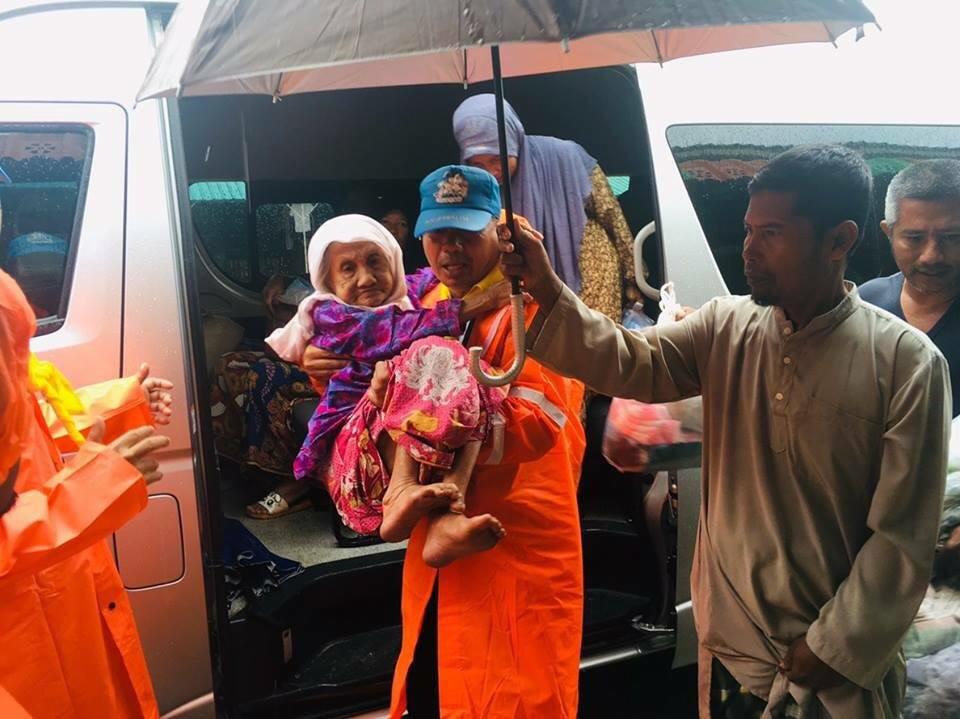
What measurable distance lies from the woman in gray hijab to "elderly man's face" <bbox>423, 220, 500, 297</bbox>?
892 millimetres

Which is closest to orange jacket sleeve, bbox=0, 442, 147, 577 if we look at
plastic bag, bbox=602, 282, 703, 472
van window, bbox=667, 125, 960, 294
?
plastic bag, bbox=602, 282, 703, 472

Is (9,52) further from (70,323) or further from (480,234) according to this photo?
(480,234)

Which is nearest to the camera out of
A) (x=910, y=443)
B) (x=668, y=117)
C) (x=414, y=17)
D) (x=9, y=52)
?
(x=414, y=17)

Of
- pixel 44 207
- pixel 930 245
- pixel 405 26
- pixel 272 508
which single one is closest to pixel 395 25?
pixel 405 26

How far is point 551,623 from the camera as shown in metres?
1.84

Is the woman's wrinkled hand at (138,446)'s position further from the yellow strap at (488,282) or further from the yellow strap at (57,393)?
the yellow strap at (488,282)

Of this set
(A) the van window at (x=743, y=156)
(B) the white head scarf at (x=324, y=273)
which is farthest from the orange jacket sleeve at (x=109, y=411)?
(A) the van window at (x=743, y=156)

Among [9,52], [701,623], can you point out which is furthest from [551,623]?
[9,52]

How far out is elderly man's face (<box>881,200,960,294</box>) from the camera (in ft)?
6.46

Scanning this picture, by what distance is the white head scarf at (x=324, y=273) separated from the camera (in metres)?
2.05

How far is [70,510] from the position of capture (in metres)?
1.37

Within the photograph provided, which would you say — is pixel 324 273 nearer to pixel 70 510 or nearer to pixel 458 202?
pixel 458 202

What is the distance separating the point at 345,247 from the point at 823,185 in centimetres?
122

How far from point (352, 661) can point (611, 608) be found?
0.99 m
